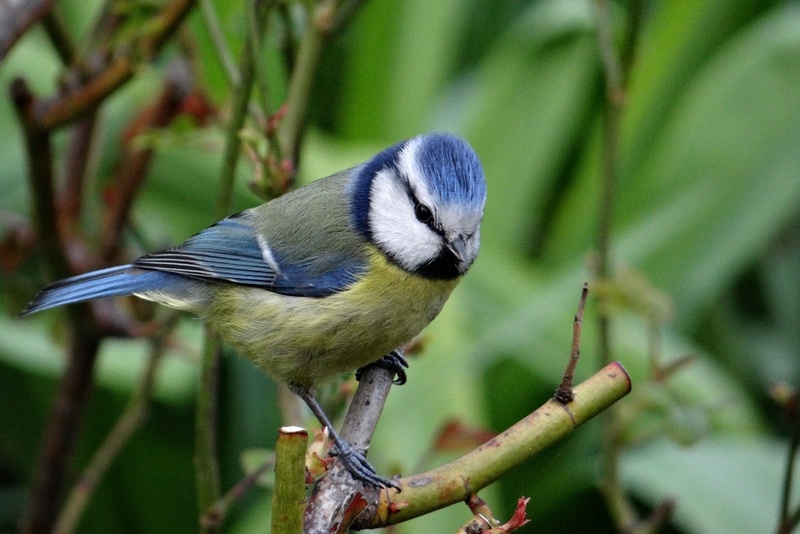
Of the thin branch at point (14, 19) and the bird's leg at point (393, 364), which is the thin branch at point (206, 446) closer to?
the bird's leg at point (393, 364)

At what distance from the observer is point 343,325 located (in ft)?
4.71

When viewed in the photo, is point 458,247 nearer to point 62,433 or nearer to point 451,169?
point 451,169

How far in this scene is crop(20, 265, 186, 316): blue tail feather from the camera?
1466 mm

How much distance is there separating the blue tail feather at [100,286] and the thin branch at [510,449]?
751 millimetres

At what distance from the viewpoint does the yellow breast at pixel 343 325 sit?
143 centimetres

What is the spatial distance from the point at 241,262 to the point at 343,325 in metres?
0.27

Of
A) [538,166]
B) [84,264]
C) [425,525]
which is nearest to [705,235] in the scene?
[538,166]

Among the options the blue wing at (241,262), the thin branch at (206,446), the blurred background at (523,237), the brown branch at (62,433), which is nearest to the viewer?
the thin branch at (206,446)

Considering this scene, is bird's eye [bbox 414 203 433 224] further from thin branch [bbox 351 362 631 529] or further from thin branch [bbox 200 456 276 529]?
thin branch [bbox 351 362 631 529]

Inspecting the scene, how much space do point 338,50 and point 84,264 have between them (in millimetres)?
1544

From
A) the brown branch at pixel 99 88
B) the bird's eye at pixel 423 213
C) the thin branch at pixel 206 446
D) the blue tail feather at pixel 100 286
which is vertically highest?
the brown branch at pixel 99 88

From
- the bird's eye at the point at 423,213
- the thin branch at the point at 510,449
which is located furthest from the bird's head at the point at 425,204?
the thin branch at the point at 510,449

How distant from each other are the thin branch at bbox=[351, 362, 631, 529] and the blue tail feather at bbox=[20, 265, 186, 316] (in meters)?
0.75

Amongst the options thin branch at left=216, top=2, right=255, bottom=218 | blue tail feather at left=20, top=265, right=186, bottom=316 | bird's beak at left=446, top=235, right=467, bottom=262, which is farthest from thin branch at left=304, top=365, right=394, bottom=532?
blue tail feather at left=20, top=265, right=186, bottom=316
